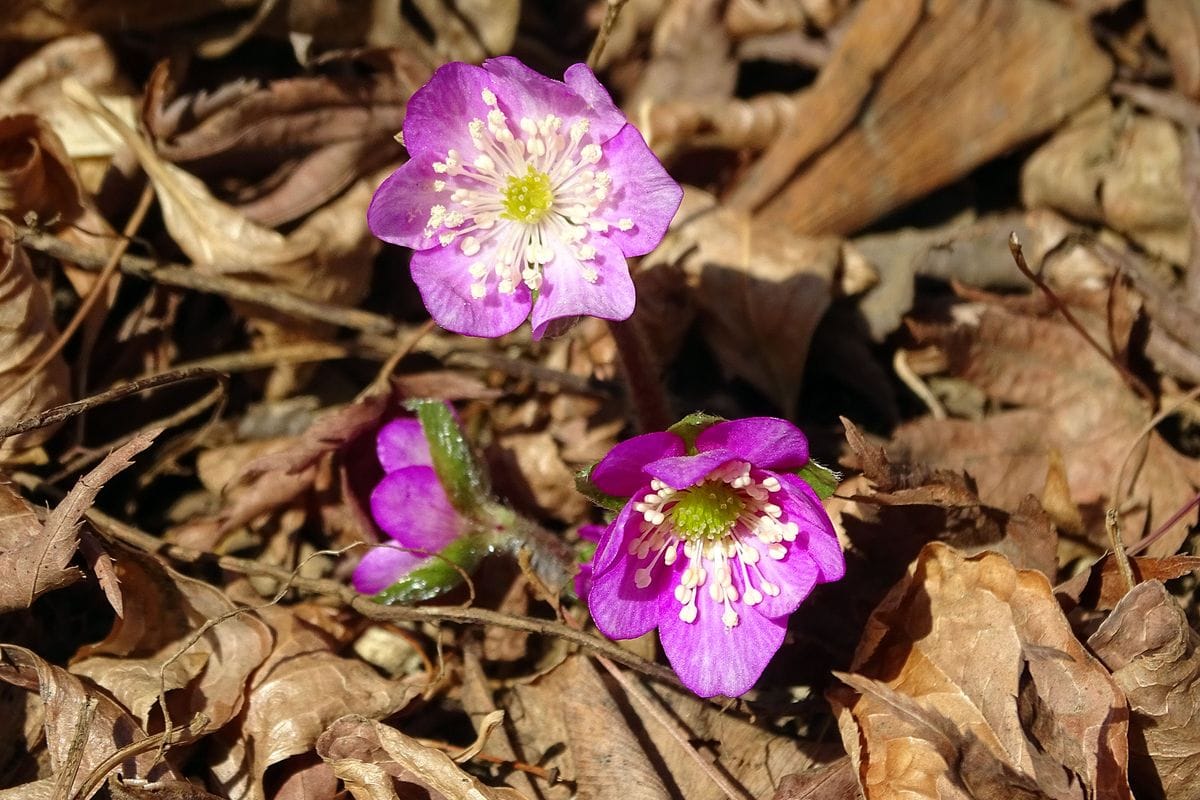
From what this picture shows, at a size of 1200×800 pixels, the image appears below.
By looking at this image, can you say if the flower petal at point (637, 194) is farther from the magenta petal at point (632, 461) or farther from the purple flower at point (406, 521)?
the purple flower at point (406, 521)

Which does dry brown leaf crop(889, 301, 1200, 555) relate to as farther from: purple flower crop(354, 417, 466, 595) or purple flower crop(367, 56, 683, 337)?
purple flower crop(354, 417, 466, 595)

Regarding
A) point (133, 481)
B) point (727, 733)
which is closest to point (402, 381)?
point (133, 481)

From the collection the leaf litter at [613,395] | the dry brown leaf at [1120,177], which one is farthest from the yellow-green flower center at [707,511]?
the dry brown leaf at [1120,177]

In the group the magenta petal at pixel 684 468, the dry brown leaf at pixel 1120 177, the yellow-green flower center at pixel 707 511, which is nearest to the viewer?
the magenta petal at pixel 684 468

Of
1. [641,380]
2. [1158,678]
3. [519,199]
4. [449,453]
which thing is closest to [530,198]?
[519,199]

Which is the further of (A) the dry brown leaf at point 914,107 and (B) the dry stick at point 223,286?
(A) the dry brown leaf at point 914,107

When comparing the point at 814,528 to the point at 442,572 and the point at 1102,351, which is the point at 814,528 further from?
the point at 1102,351
